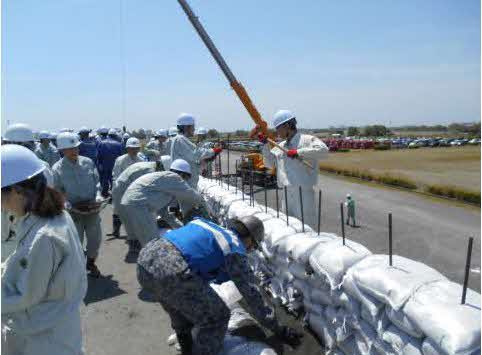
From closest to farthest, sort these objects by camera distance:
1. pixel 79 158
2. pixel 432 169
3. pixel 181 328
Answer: pixel 181 328, pixel 79 158, pixel 432 169

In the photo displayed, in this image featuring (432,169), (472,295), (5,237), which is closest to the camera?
(472,295)

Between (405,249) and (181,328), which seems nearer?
(181,328)

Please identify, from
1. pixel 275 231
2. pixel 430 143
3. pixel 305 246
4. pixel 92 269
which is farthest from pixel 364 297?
pixel 430 143

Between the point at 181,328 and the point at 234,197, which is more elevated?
the point at 234,197

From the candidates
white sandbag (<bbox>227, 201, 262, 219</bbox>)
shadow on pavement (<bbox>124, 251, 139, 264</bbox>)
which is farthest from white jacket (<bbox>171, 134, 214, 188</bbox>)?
shadow on pavement (<bbox>124, 251, 139, 264</bbox>)

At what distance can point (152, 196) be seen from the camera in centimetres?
448

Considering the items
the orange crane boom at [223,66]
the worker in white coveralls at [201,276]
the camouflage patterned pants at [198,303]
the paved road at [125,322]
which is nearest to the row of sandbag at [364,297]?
the paved road at [125,322]

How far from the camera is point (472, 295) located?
2.20 m

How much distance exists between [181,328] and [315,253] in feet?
3.50

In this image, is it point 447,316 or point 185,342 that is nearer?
point 447,316

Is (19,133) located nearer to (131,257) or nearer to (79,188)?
(79,188)

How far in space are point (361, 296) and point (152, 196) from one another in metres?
2.55

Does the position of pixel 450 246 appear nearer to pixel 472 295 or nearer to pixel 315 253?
pixel 315 253

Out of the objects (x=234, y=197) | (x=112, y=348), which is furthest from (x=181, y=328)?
(x=234, y=197)
